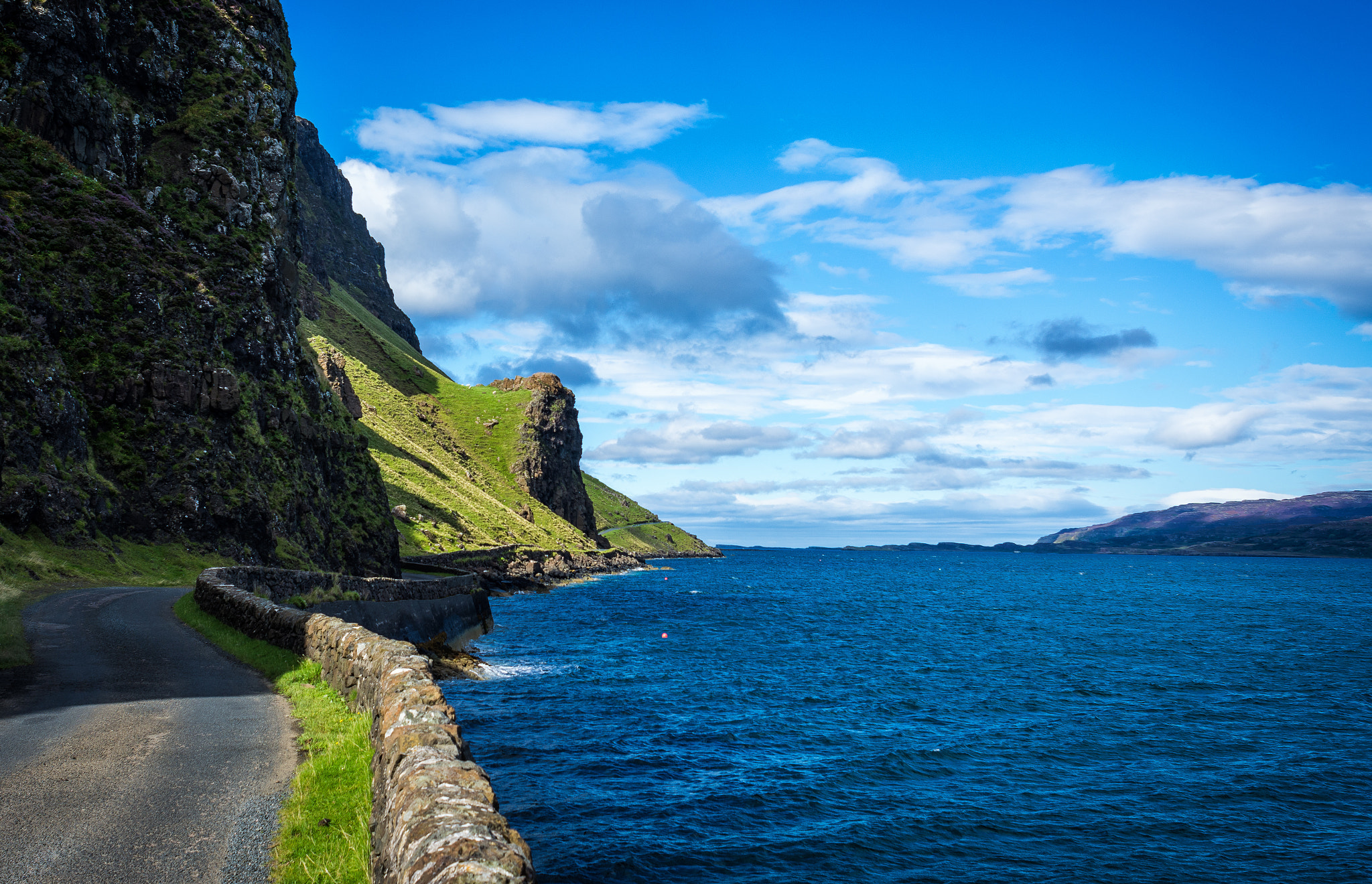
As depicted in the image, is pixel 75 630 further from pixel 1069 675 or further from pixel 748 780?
pixel 1069 675

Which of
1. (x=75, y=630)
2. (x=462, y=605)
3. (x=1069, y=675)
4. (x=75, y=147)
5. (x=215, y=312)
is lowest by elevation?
(x=1069, y=675)

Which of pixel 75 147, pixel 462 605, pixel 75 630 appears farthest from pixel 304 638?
pixel 75 147

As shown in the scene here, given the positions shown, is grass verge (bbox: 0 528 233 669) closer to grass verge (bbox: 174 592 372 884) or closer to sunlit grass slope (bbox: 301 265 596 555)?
grass verge (bbox: 174 592 372 884)

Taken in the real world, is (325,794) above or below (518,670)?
above

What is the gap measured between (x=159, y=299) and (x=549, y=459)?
141560 mm

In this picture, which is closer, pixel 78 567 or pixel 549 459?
pixel 78 567

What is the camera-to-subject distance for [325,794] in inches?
416

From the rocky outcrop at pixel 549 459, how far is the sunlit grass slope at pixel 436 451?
2.63 m

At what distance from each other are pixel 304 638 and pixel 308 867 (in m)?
12.6

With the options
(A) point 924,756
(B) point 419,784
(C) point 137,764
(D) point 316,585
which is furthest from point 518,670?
(B) point 419,784

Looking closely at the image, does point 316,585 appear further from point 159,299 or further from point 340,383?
point 340,383

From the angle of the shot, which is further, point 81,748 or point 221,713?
point 221,713

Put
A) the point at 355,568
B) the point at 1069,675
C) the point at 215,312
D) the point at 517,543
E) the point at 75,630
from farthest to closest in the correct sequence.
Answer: the point at 517,543, the point at 355,568, the point at 215,312, the point at 1069,675, the point at 75,630

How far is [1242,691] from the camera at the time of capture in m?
40.7
